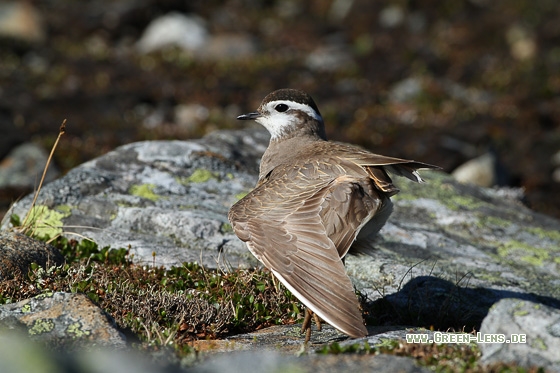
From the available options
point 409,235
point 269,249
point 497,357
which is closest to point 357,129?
point 409,235

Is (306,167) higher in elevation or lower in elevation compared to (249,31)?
lower

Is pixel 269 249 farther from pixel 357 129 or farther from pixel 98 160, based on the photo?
pixel 357 129

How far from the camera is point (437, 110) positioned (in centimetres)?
2139

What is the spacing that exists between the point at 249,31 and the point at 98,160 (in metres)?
18.8

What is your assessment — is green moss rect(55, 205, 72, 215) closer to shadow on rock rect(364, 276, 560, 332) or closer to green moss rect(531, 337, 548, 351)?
shadow on rock rect(364, 276, 560, 332)

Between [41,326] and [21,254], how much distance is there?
2066 mm

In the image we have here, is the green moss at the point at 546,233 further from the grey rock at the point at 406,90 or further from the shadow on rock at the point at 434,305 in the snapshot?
the grey rock at the point at 406,90

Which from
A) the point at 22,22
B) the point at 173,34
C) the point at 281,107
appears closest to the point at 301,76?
the point at 173,34

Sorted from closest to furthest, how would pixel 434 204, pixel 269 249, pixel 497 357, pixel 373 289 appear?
pixel 497 357
pixel 269 249
pixel 373 289
pixel 434 204

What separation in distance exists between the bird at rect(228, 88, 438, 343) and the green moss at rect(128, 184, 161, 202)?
213 centimetres

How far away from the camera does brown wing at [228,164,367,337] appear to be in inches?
263

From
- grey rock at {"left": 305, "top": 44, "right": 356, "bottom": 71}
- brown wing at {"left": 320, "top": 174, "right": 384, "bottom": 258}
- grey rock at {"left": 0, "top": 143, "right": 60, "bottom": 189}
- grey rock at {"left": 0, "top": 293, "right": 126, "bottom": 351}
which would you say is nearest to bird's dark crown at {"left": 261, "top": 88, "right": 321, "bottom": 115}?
brown wing at {"left": 320, "top": 174, "right": 384, "bottom": 258}

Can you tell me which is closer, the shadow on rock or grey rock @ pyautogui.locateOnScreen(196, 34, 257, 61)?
the shadow on rock

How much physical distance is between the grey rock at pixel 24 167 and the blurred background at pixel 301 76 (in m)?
0.05
